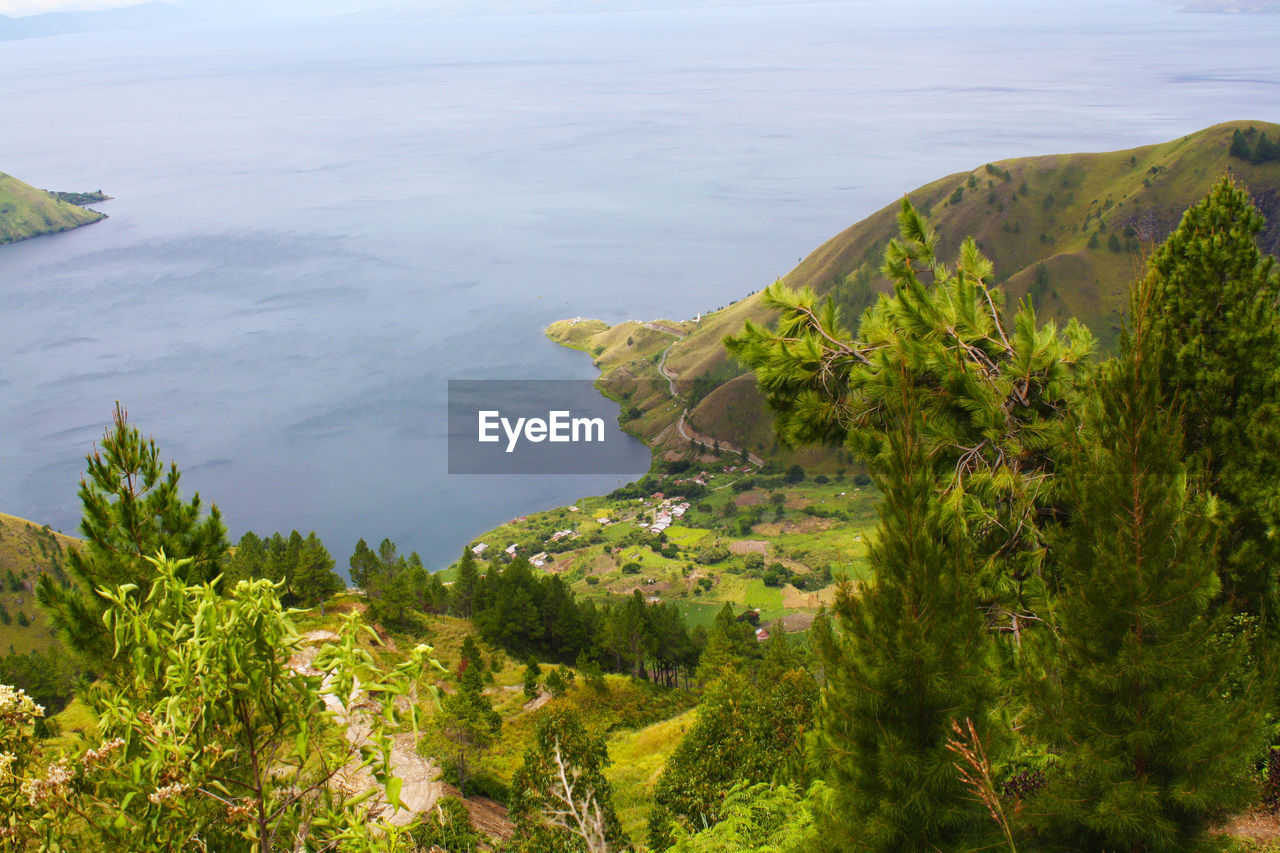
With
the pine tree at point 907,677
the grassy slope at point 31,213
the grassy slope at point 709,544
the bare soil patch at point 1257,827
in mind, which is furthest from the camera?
the grassy slope at point 31,213

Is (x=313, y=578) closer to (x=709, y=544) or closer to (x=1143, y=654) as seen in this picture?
(x=1143, y=654)

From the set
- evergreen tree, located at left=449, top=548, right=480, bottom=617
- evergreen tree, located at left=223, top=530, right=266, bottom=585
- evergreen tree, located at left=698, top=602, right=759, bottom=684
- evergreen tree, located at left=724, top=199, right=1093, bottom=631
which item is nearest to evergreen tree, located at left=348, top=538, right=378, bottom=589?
evergreen tree, located at left=449, top=548, right=480, bottom=617

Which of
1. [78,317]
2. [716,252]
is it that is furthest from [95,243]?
[716,252]

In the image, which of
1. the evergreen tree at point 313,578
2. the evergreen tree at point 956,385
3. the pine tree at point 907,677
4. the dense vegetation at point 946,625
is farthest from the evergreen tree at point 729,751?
the evergreen tree at point 313,578

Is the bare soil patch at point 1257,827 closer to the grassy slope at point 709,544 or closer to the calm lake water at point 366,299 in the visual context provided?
the grassy slope at point 709,544

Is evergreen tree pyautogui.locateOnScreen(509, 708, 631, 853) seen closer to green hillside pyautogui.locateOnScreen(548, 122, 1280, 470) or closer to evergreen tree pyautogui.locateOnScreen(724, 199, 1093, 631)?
evergreen tree pyautogui.locateOnScreen(724, 199, 1093, 631)

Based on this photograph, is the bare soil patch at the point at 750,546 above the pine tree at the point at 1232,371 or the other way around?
the other way around

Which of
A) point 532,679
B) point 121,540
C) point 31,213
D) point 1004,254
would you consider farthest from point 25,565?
point 31,213
